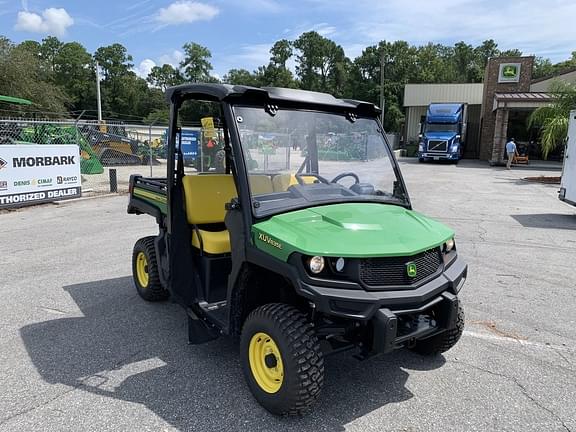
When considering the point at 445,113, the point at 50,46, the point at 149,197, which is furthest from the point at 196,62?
the point at 149,197

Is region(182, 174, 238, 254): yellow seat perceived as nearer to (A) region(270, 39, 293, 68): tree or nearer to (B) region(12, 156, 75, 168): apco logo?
(B) region(12, 156, 75, 168): apco logo

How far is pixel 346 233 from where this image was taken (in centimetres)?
272

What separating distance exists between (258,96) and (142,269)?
103 inches

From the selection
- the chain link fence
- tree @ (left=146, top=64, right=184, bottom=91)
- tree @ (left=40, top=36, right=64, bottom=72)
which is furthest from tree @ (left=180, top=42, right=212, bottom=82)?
the chain link fence

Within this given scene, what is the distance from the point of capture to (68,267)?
5949 millimetres

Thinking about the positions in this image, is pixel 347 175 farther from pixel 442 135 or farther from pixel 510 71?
pixel 510 71

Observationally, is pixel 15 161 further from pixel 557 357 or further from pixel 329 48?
pixel 329 48

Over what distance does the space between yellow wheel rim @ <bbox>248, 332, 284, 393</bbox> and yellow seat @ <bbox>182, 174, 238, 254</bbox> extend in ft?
3.24

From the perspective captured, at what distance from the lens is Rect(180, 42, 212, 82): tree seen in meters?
67.6

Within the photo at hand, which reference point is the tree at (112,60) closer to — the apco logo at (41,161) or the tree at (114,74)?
the tree at (114,74)

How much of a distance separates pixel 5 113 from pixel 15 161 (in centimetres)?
1962

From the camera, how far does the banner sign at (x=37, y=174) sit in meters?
10.1

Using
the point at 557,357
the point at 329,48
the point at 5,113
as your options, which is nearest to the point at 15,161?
the point at 557,357

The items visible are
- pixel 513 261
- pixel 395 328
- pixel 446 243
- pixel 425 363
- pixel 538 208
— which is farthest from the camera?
pixel 538 208
